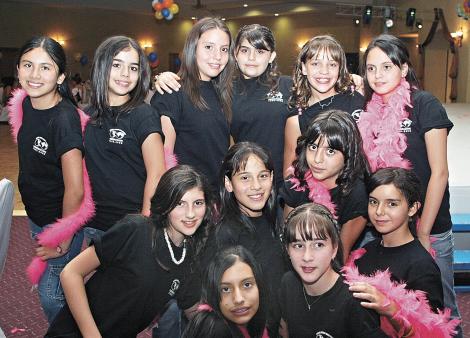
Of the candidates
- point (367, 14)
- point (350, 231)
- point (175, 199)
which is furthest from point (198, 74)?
point (367, 14)

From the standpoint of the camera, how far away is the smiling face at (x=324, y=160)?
1844 millimetres

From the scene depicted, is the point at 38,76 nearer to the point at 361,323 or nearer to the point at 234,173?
the point at 234,173

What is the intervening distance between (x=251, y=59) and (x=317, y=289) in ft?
3.56

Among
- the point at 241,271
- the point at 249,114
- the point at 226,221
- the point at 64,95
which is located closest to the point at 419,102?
the point at 249,114

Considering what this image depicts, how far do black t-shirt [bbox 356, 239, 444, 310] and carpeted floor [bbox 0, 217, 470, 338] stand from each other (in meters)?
1.09

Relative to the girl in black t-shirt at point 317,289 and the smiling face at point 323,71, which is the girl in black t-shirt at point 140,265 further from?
the smiling face at point 323,71

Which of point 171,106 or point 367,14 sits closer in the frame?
point 171,106

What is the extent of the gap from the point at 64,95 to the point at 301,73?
919 millimetres

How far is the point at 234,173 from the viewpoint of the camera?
180 centimetres

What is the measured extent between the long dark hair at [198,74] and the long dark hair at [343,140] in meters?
0.49

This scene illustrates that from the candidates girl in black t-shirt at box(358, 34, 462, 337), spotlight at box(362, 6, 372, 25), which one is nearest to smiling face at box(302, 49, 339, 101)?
girl in black t-shirt at box(358, 34, 462, 337)

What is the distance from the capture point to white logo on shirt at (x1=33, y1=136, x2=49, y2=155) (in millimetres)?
1923

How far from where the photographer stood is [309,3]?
57.5ft

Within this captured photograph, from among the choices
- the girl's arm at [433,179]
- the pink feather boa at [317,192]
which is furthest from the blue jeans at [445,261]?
the pink feather boa at [317,192]
